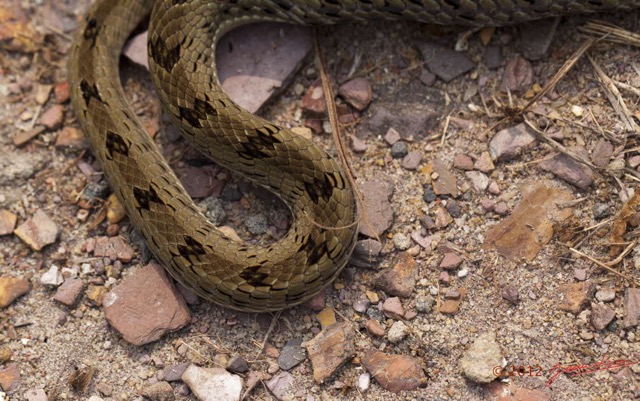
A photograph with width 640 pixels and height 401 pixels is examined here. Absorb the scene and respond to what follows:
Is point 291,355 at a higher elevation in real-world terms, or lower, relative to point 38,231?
lower

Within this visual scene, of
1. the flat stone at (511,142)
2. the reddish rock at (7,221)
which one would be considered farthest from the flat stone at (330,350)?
the reddish rock at (7,221)

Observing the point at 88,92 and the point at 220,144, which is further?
the point at 88,92

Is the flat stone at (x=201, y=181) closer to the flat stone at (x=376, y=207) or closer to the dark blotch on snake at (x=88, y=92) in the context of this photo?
the dark blotch on snake at (x=88, y=92)

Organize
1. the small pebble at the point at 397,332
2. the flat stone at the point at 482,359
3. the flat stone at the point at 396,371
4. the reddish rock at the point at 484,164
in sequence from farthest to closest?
the reddish rock at the point at 484,164 < the small pebble at the point at 397,332 < the flat stone at the point at 396,371 < the flat stone at the point at 482,359

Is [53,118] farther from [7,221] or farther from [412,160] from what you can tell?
[412,160]

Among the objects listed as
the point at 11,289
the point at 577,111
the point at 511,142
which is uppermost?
the point at 577,111

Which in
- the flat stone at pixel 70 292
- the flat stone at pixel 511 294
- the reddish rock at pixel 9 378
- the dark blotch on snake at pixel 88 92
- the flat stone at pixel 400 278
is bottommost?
the reddish rock at pixel 9 378

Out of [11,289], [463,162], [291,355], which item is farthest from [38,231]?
[463,162]
